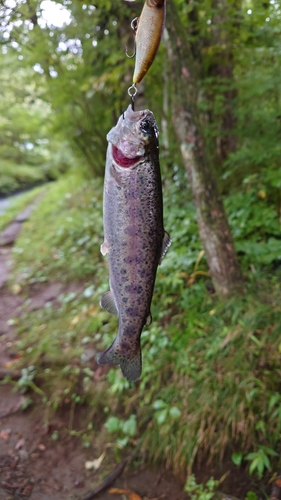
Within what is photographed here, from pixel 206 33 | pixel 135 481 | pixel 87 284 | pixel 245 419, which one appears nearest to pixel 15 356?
pixel 87 284

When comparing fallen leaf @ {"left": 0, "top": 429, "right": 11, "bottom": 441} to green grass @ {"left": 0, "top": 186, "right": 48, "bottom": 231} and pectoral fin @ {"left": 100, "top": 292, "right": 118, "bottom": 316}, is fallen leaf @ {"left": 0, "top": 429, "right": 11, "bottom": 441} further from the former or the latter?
green grass @ {"left": 0, "top": 186, "right": 48, "bottom": 231}

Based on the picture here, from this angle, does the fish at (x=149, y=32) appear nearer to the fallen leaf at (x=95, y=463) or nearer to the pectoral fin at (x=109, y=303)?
the pectoral fin at (x=109, y=303)

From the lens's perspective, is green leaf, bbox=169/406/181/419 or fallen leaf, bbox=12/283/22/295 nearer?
green leaf, bbox=169/406/181/419

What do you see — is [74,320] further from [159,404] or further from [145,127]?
[145,127]

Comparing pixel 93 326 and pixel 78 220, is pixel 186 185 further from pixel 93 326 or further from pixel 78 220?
pixel 78 220

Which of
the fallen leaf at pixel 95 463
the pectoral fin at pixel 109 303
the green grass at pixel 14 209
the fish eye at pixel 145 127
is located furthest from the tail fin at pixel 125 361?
the green grass at pixel 14 209

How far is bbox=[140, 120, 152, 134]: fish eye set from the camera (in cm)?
122

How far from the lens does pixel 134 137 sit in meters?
1.23

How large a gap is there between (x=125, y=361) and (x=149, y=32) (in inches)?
46.2

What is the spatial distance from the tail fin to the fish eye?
84cm

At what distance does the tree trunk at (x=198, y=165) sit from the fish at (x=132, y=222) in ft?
6.74

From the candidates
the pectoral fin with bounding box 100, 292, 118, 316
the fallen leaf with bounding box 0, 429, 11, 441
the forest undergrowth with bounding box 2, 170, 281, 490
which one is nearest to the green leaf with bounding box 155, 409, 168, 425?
the forest undergrowth with bounding box 2, 170, 281, 490

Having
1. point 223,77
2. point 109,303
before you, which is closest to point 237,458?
point 109,303

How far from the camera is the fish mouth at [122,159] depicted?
4.14ft
